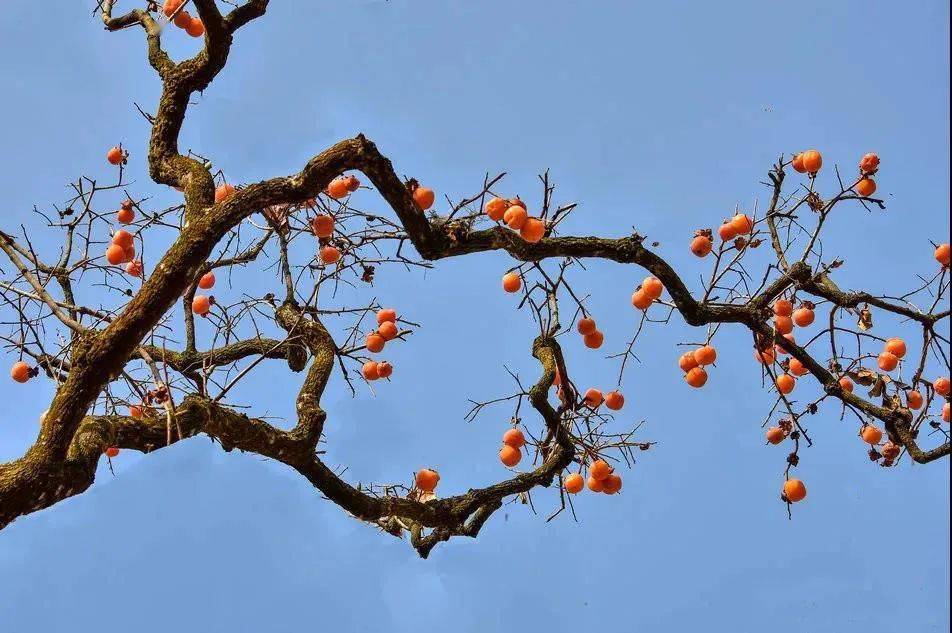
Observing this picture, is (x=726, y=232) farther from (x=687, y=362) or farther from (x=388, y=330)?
(x=388, y=330)

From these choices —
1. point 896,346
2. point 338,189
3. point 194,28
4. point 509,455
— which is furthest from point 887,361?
point 194,28

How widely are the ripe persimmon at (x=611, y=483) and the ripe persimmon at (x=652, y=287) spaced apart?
0.87 meters

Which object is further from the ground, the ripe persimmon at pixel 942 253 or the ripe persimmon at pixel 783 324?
the ripe persimmon at pixel 942 253

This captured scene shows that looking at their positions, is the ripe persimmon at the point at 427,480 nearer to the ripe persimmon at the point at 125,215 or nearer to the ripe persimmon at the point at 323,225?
the ripe persimmon at the point at 323,225

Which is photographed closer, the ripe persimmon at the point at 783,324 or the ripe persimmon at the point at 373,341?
the ripe persimmon at the point at 783,324

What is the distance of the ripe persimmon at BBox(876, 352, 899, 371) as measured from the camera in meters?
4.00

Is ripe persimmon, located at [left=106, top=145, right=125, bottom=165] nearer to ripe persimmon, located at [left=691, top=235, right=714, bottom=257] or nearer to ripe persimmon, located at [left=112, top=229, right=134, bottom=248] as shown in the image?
ripe persimmon, located at [left=112, top=229, right=134, bottom=248]

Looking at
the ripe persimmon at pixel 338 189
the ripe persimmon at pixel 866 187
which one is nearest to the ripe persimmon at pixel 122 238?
the ripe persimmon at pixel 338 189

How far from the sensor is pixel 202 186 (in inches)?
125

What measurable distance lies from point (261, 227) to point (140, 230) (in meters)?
0.60

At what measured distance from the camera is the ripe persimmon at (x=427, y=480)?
3.90 metres

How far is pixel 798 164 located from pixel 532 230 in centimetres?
187

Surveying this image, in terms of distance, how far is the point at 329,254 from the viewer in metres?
4.38

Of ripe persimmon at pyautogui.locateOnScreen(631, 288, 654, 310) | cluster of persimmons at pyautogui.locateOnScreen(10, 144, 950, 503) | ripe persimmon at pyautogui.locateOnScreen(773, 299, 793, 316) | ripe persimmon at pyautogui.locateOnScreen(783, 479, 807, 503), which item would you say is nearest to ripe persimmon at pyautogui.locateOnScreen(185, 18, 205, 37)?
cluster of persimmons at pyautogui.locateOnScreen(10, 144, 950, 503)
